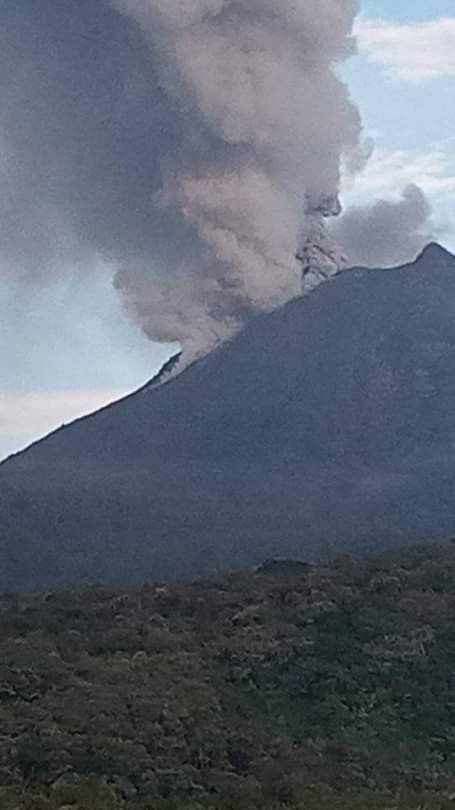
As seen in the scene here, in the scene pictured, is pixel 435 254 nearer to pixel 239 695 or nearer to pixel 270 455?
pixel 270 455

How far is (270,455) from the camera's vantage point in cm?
9319

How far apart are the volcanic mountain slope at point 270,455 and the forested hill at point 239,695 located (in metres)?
26.9

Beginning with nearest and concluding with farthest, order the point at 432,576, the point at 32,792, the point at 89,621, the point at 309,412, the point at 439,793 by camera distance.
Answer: the point at 32,792 → the point at 439,793 → the point at 89,621 → the point at 432,576 → the point at 309,412

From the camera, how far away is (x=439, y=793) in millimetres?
22688

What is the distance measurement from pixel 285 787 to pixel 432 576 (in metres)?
14.7

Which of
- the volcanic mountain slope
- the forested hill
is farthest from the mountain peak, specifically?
the forested hill

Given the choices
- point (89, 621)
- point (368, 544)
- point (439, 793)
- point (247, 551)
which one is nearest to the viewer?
point (439, 793)

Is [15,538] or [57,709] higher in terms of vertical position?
[15,538]

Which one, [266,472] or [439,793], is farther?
[266,472]

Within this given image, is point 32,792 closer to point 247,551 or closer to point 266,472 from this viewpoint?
point 247,551

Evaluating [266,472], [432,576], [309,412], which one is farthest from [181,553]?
[432,576]

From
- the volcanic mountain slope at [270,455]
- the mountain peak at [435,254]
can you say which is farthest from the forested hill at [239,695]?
the mountain peak at [435,254]

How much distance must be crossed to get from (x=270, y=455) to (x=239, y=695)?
64928mm

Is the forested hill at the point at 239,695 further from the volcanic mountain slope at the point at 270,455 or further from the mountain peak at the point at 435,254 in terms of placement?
the mountain peak at the point at 435,254
